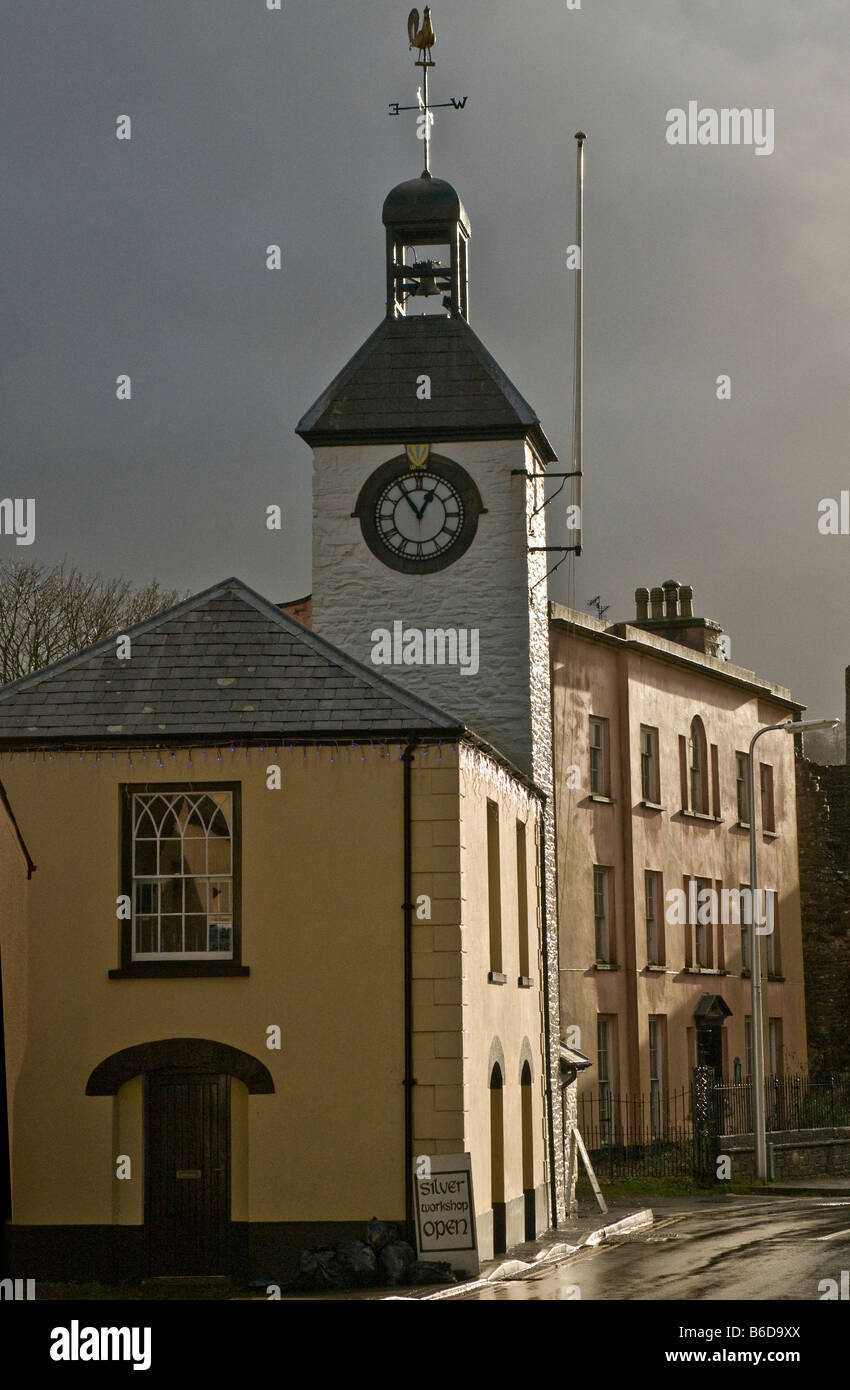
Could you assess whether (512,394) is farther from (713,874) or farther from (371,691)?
(713,874)

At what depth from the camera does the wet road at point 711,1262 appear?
731 inches

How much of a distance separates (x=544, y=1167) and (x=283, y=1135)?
7.48m

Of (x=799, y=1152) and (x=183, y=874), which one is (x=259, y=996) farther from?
(x=799, y=1152)

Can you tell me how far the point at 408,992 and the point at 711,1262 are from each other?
4.42 meters

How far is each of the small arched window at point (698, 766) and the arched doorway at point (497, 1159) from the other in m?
18.7

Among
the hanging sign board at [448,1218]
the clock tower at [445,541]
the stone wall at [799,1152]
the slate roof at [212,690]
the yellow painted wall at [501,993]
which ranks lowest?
the stone wall at [799,1152]

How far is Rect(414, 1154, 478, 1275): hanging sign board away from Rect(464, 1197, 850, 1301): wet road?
0.50 metres

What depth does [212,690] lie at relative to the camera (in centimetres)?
2252

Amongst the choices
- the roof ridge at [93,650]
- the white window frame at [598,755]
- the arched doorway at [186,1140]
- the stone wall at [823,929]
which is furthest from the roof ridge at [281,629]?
the stone wall at [823,929]

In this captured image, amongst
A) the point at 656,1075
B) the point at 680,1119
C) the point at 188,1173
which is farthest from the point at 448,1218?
the point at 680,1119

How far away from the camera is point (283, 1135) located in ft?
69.0

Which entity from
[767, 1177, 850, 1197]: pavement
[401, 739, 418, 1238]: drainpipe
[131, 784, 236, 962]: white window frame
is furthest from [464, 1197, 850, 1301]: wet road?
[131, 784, 236, 962]: white window frame

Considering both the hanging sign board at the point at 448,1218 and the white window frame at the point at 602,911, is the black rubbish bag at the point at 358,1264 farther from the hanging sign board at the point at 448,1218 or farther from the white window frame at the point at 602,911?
the white window frame at the point at 602,911

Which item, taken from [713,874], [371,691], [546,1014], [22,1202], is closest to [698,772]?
[713,874]
